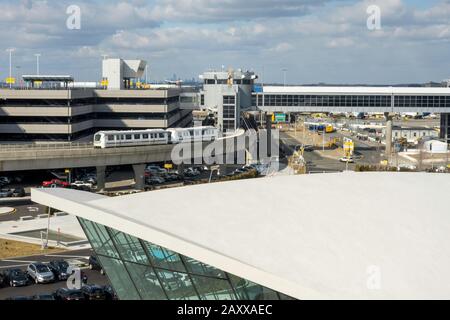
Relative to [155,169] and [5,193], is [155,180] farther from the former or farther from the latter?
[5,193]

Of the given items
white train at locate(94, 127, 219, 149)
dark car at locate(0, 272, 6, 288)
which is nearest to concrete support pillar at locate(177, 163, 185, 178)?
white train at locate(94, 127, 219, 149)

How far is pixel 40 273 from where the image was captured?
102ft

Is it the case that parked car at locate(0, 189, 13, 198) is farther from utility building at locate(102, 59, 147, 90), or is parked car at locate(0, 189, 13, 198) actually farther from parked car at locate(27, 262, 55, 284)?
utility building at locate(102, 59, 147, 90)

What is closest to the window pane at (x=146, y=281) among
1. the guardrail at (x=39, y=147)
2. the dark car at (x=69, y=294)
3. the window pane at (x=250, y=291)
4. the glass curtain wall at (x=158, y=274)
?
the glass curtain wall at (x=158, y=274)

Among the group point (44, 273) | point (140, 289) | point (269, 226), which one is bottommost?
point (44, 273)

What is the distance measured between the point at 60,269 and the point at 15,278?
2116 mm

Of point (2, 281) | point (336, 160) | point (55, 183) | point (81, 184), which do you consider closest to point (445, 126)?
point (336, 160)

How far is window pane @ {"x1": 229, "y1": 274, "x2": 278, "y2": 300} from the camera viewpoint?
1400 cm

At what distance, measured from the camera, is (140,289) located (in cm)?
1678

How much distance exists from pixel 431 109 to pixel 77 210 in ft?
250

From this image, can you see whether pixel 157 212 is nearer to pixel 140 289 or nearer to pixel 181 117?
pixel 140 289

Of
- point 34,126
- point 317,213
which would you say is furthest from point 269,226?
point 34,126

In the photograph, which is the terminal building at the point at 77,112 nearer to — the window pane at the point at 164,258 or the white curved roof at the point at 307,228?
the white curved roof at the point at 307,228
